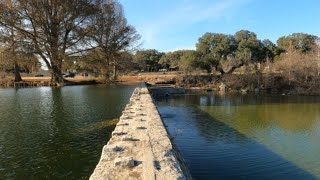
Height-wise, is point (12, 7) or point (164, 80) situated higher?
point (12, 7)

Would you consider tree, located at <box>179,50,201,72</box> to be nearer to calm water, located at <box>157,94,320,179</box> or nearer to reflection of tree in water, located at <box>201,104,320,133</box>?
reflection of tree in water, located at <box>201,104,320,133</box>

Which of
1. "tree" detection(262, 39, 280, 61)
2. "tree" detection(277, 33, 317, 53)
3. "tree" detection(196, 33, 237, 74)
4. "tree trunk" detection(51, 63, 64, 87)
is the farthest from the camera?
"tree" detection(277, 33, 317, 53)

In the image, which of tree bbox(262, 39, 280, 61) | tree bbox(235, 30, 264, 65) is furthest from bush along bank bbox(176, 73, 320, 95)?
tree bbox(262, 39, 280, 61)

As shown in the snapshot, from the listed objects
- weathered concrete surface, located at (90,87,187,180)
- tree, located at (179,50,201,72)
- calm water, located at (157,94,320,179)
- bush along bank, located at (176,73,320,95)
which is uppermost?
tree, located at (179,50,201,72)

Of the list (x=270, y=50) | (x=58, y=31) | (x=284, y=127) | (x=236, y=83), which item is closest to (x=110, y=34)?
(x=58, y=31)

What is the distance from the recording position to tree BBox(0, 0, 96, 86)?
148 feet

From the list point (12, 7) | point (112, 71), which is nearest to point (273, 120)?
point (12, 7)

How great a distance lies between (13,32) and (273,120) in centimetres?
3615

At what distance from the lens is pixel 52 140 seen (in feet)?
46.9

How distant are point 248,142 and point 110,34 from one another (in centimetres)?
4502

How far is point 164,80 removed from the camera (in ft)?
193

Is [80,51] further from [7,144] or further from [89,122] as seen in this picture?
[7,144]

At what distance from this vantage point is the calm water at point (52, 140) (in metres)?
10.4

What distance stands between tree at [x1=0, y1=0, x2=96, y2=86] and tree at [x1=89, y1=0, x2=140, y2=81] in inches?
107
